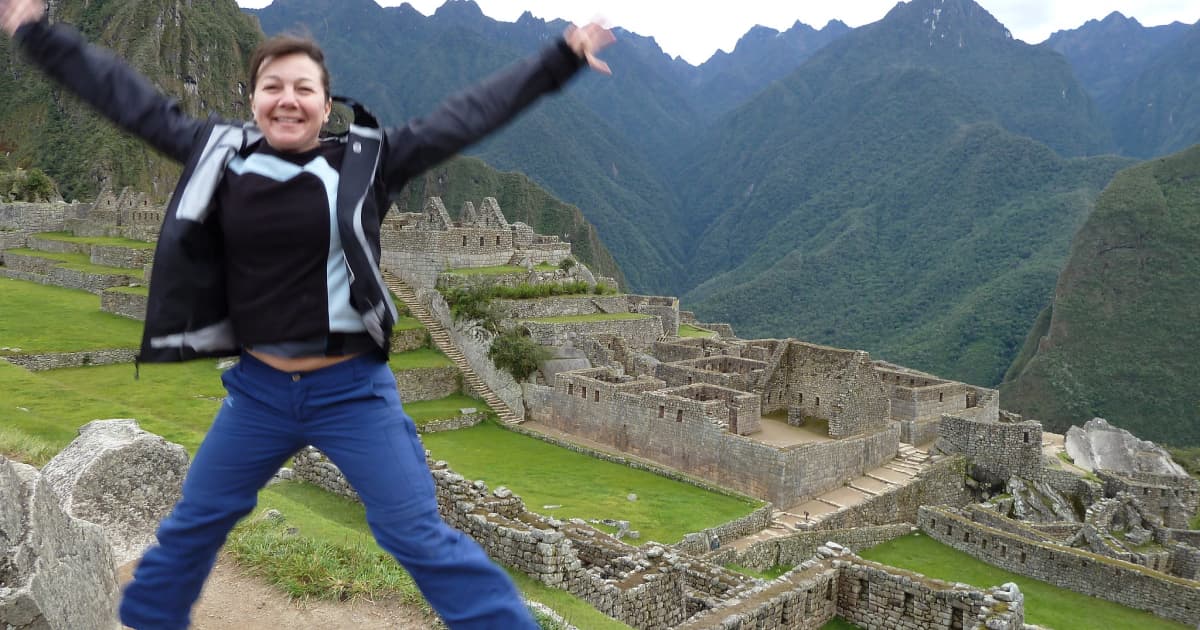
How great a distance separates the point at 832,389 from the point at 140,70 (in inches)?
5608

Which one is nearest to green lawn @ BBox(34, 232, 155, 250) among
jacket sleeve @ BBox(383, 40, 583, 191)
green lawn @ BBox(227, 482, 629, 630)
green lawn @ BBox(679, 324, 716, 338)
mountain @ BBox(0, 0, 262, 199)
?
green lawn @ BBox(679, 324, 716, 338)

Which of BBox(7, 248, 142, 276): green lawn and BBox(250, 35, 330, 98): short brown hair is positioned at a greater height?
BBox(250, 35, 330, 98): short brown hair

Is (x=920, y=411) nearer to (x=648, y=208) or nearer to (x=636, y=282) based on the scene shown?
(x=636, y=282)

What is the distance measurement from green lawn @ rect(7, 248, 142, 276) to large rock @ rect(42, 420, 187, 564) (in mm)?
25422

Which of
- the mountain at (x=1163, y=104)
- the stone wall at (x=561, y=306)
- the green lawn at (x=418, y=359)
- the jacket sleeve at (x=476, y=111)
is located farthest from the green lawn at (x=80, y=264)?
the mountain at (x=1163, y=104)

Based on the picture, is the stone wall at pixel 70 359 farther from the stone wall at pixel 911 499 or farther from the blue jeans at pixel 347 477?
the blue jeans at pixel 347 477

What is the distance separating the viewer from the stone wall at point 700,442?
52.7 feet

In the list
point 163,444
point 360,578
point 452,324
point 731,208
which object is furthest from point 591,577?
point 731,208

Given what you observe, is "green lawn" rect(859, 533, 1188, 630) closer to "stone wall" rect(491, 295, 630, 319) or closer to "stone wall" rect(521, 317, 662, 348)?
"stone wall" rect(521, 317, 662, 348)

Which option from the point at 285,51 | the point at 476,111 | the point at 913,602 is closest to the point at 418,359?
the point at 913,602

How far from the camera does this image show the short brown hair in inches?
110

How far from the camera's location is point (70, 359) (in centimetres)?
1853

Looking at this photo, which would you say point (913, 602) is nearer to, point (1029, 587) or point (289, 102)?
point (289, 102)

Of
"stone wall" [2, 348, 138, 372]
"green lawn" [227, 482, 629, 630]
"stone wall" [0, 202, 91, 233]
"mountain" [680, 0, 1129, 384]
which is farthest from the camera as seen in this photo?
"mountain" [680, 0, 1129, 384]
